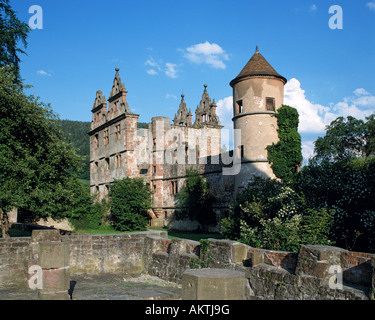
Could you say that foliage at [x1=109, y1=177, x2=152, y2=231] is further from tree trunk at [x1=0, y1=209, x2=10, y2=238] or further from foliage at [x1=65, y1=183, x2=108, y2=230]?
tree trunk at [x1=0, y1=209, x2=10, y2=238]

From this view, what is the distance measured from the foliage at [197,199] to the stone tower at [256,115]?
7393 mm

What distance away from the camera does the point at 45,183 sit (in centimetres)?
1567

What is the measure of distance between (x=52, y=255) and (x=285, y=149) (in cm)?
1605

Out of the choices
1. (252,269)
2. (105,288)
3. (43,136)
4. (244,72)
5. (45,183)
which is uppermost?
(244,72)

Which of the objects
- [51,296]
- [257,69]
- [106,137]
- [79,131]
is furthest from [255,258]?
[79,131]

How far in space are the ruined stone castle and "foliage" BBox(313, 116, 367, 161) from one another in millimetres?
15354

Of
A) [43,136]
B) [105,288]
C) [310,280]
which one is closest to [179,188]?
[43,136]

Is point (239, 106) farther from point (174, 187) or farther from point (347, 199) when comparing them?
point (174, 187)

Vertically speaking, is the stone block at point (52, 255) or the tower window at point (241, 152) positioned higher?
the tower window at point (241, 152)

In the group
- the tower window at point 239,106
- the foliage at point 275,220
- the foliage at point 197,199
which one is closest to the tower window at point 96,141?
the foliage at point 197,199

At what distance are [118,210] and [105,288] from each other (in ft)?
66.9

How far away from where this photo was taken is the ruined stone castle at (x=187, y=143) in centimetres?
2289

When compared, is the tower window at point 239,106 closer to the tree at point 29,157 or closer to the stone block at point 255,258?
the tree at point 29,157
